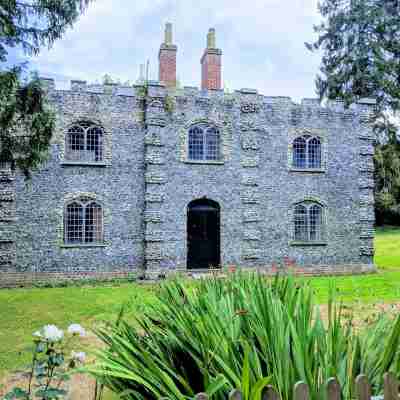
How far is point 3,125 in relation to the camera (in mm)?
9875

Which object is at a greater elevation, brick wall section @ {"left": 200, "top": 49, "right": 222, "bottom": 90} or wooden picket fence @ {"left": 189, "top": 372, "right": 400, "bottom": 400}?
brick wall section @ {"left": 200, "top": 49, "right": 222, "bottom": 90}

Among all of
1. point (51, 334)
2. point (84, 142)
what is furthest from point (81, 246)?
point (51, 334)

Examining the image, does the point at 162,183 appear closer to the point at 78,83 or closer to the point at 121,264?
the point at 121,264

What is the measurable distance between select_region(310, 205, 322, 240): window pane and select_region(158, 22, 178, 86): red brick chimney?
8.73 meters

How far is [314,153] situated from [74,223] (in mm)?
10833

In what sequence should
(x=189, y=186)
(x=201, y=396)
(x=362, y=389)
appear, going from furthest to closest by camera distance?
(x=189, y=186) < (x=362, y=389) < (x=201, y=396)

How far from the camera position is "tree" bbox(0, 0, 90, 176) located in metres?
8.84

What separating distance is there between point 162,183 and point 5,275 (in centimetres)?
683

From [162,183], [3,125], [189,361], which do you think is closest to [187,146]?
[162,183]

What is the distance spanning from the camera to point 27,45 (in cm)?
919

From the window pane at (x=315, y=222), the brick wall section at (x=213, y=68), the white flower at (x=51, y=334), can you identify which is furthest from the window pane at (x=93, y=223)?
the white flower at (x=51, y=334)

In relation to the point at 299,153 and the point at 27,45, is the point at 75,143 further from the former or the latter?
the point at 299,153

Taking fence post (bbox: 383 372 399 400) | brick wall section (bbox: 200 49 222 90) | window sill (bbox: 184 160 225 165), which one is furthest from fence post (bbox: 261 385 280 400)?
brick wall section (bbox: 200 49 222 90)

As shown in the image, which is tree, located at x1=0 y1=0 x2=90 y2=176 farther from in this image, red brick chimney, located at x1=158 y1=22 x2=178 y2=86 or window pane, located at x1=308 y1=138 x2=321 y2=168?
window pane, located at x1=308 y1=138 x2=321 y2=168
